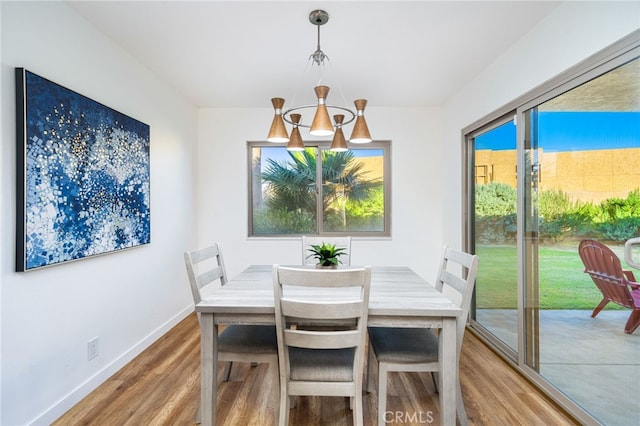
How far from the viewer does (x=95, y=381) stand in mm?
2176

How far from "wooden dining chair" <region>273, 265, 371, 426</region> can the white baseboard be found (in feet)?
4.45

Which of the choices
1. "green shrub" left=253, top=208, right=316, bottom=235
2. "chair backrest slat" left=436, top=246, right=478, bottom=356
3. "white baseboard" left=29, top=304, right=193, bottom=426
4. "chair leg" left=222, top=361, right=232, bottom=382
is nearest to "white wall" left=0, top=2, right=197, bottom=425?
"white baseboard" left=29, top=304, right=193, bottom=426

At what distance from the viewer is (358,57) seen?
102 inches

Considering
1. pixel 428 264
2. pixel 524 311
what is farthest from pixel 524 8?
pixel 428 264

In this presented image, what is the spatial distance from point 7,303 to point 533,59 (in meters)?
3.41

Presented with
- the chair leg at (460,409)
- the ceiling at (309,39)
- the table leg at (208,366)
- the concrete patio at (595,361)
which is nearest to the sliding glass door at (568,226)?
the concrete patio at (595,361)

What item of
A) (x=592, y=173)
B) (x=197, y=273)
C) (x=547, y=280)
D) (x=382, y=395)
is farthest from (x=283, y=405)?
(x=592, y=173)

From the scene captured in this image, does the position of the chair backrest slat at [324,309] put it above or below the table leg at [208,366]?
above

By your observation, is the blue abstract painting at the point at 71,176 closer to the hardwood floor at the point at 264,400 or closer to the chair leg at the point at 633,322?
the hardwood floor at the point at 264,400

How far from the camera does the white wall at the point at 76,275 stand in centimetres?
161

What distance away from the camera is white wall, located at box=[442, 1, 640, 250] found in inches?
64.6

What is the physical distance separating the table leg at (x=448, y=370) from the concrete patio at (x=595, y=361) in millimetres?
882

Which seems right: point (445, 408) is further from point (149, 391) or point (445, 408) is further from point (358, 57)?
point (358, 57)

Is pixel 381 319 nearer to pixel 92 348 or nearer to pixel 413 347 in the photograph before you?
pixel 413 347
